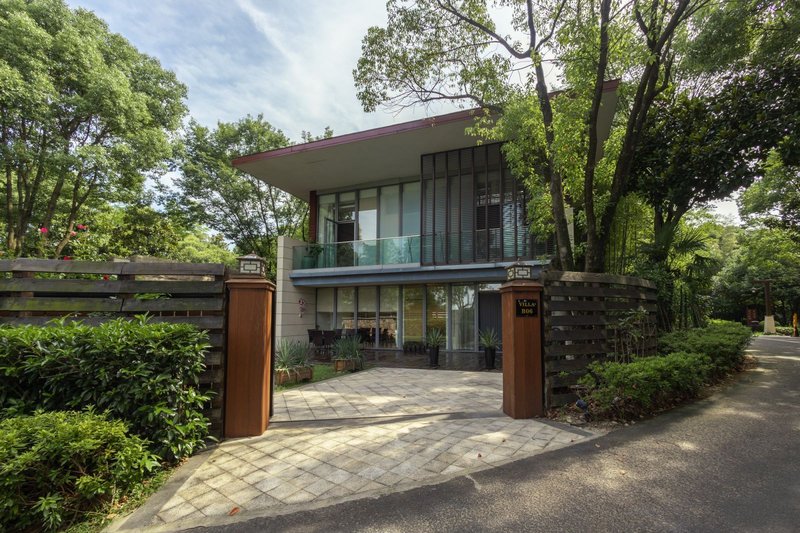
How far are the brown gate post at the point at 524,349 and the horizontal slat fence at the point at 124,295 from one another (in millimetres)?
3382

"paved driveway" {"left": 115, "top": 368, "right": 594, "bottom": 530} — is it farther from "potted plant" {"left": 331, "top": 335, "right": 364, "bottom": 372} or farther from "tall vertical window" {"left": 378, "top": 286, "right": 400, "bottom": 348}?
"tall vertical window" {"left": 378, "top": 286, "right": 400, "bottom": 348}

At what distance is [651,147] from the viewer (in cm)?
707

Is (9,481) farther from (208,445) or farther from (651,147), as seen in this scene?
(651,147)

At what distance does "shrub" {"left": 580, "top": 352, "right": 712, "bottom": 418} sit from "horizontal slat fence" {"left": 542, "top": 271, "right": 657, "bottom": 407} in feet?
0.93

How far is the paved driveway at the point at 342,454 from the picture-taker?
277 centimetres

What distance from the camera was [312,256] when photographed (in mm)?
13750

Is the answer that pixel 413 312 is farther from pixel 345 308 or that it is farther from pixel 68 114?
pixel 68 114

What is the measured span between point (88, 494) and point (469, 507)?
8.14ft

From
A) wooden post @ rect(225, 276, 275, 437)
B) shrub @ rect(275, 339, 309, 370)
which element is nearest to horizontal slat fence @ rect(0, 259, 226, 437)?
wooden post @ rect(225, 276, 275, 437)

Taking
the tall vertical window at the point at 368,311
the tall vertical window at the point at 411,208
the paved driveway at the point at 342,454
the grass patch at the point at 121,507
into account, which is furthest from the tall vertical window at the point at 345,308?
the grass patch at the point at 121,507

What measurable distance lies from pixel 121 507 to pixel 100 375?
101 centimetres

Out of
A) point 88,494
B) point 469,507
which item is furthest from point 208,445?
point 469,507

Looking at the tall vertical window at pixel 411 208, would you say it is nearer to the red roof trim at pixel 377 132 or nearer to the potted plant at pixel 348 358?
the red roof trim at pixel 377 132

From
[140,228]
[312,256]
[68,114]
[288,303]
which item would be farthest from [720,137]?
[140,228]
